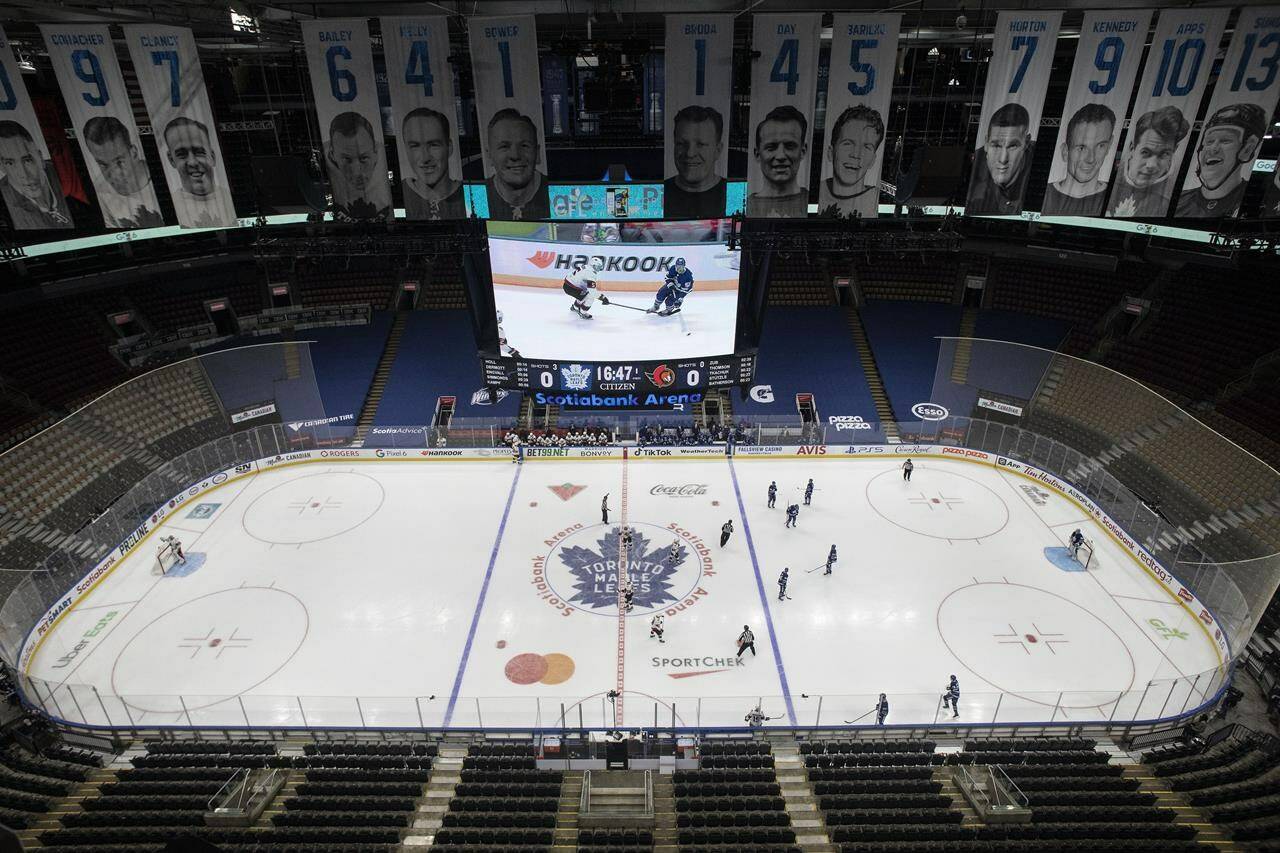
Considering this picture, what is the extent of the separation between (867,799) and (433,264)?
31610 mm

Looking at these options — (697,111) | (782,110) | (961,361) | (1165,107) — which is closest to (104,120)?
(697,111)

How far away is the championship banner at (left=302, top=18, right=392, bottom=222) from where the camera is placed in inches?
799

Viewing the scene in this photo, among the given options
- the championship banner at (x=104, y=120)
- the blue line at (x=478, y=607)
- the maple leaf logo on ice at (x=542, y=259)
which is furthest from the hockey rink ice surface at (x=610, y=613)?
the championship banner at (x=104, y=120)

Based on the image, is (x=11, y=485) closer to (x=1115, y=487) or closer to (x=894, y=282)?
(x=1115, y=487)

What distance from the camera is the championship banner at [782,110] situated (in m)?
20.2

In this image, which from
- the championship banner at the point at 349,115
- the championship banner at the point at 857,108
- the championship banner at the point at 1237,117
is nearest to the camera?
the championship banner at the point at 1237,117

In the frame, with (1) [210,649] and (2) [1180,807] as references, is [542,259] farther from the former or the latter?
(2) [1180,807]

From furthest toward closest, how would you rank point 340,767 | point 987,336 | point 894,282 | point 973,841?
point 894,282, point 987,336, point 340,767, point 973,841

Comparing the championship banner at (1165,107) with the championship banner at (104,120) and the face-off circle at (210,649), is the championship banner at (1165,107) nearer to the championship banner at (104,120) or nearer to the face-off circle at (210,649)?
the face-off circle at (210,649)

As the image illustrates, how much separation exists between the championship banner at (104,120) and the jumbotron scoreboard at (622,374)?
10805mm

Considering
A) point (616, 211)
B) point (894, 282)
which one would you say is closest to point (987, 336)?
point (894, 282)

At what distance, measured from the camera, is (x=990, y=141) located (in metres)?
20.5

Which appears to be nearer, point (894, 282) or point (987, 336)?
point (987, 336)

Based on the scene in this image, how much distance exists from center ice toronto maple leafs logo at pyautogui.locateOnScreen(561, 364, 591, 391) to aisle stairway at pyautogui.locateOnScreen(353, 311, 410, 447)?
10693 millimetres
